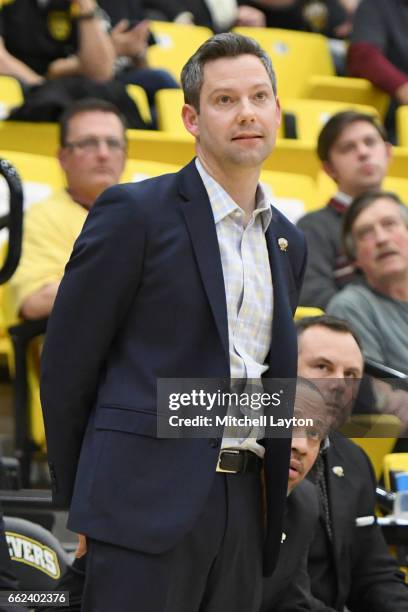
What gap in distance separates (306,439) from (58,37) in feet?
11.7

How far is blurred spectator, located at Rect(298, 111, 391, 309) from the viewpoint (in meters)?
5.14

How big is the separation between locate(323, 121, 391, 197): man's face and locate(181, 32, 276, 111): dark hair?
301 cm

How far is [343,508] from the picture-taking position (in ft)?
11.5

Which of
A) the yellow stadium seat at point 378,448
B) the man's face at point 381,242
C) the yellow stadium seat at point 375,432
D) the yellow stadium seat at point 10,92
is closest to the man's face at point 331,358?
the yellow stadium seat at point 375,432

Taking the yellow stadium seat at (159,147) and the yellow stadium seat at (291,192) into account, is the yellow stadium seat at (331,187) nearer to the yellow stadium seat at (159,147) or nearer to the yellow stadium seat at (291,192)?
the yellow stadium seat at (291,192)

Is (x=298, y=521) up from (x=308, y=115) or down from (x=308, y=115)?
down

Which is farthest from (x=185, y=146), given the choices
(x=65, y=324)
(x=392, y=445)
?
(x=65, y=324)

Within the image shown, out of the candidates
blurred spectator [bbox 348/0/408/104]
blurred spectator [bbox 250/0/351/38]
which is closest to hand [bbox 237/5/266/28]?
blurred spectator [bbox 250/0/351/38]

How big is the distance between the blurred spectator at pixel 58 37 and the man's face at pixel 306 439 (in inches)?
129

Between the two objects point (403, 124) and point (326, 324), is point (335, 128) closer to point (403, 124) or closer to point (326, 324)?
point (403, 124)

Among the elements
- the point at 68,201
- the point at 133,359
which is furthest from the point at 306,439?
the point at 68,201

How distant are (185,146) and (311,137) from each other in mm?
986

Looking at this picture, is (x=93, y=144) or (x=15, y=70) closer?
(x=93, y=144)

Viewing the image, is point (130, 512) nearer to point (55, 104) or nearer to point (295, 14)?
point (55, 104)
